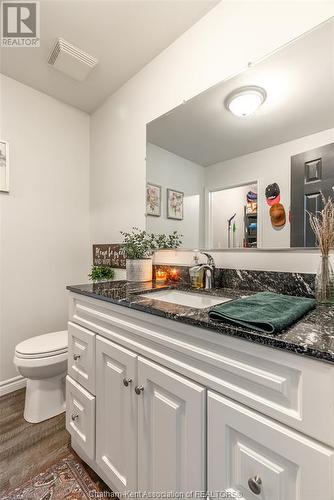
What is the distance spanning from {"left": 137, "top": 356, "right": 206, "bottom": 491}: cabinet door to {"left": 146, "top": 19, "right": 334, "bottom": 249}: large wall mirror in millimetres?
779

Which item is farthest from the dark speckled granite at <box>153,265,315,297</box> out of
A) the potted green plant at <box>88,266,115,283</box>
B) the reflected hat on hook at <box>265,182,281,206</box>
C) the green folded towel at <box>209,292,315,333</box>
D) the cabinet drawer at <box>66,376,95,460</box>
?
the potted green plant at <box>88,266,115,283</box>

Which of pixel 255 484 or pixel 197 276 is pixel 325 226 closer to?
pixel 197 276

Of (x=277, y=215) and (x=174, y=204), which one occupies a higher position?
(x=174, y=204)

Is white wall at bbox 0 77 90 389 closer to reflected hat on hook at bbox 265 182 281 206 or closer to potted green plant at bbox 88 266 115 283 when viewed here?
potted green plant at bbox 88 266 115 283

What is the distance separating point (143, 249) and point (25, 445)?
51.7 inches

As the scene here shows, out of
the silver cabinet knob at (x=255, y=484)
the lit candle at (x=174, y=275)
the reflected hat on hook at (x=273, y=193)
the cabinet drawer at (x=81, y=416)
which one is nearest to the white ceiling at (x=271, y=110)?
the reflected hat on hook at (x=273, y=193)

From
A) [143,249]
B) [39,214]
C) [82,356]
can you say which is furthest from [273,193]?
[39,214]

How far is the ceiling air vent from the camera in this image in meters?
1.55

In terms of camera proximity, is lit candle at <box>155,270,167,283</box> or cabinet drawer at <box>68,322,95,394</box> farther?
lit candle at <box>155,270,167,283</box>

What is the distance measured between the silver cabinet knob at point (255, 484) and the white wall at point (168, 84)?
79cm

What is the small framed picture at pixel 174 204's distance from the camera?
5.13ft

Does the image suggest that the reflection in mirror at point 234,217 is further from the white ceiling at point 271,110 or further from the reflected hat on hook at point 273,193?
the white ceiling at point 271,110

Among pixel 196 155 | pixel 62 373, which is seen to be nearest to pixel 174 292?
pixel 196 155

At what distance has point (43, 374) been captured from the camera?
151cm
